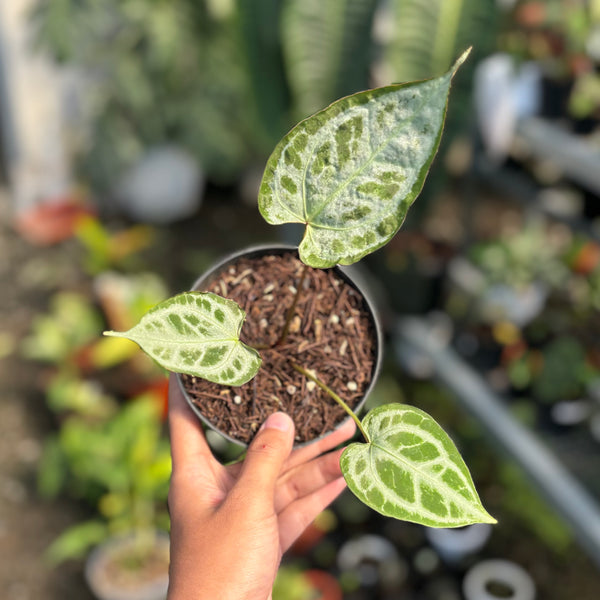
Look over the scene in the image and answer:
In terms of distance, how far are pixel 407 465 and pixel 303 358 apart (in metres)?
0.20

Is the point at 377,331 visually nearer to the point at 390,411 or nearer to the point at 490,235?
the point at 390,411

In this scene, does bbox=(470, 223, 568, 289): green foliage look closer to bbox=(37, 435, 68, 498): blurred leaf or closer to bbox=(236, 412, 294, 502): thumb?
bbox=(37, 435, 68, 498): blurred leaf

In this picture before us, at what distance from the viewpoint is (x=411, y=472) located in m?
0.53

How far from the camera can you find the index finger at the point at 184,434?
2.38 ft

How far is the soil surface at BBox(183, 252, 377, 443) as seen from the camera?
687mm

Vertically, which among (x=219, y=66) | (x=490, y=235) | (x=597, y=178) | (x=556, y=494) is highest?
(x=597, y=178)

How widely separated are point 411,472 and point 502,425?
1.12 m

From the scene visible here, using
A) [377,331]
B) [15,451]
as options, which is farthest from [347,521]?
[377,331]

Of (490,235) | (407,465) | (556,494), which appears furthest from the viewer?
(490,235)

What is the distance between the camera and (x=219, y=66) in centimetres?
275

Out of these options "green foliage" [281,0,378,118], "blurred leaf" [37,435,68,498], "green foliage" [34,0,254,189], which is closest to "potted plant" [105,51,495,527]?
"green foliage" [281,0,378,118]

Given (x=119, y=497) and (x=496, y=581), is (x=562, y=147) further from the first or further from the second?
(x=119, y=497)

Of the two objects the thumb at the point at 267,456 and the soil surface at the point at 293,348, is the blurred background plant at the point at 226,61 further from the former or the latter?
the thumb at the point at 267,456

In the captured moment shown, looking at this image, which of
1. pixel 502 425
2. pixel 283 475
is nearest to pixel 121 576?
pixel 283 475
